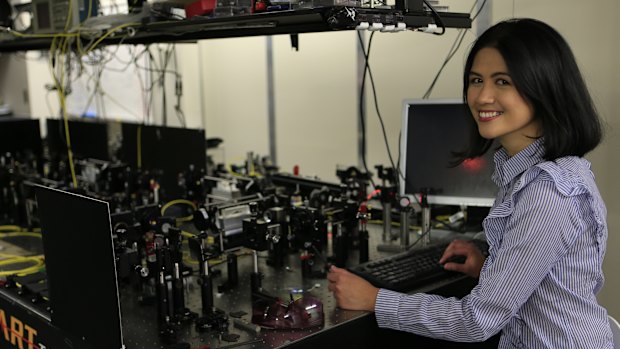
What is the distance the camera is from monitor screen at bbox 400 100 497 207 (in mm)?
2242

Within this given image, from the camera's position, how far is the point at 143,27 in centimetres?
206

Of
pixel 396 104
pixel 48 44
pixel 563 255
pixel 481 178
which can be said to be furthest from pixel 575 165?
pixel 48 44

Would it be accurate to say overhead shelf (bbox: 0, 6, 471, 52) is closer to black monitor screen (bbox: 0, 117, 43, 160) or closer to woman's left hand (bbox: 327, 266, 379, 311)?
woman's left hand (bbox: 327, 266, 379, 311)

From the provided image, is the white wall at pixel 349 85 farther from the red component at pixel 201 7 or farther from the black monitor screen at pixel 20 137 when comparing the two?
the black monitor screen at pixel 20 137

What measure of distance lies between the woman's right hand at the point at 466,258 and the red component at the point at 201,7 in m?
1.06

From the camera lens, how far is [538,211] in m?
1.26

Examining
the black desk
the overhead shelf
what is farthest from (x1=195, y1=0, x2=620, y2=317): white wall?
the black desk

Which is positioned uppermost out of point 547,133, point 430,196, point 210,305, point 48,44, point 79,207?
point 48,44

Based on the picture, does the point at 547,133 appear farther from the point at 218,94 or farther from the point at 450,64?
the point at 218,94

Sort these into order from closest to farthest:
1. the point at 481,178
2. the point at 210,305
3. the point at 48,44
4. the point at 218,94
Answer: the point at 210,305 → the point at 481,178 → the point at 48,44 → the point at 218,94

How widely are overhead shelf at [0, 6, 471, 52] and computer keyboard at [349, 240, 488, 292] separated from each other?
28.1 inches

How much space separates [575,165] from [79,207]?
3.76 ft

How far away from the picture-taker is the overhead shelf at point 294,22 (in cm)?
145

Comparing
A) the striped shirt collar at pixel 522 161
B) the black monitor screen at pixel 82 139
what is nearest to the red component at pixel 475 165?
the striped shirt collar at pixel 522 161
